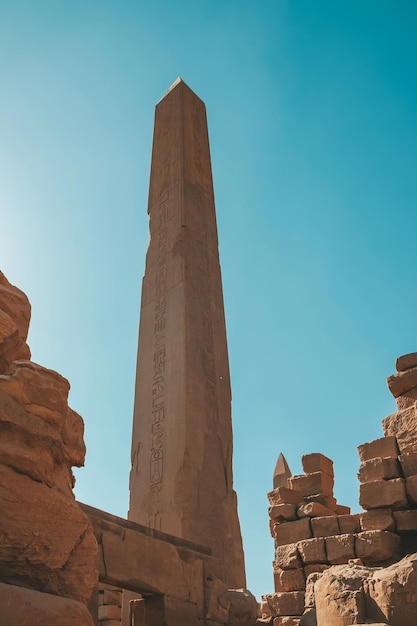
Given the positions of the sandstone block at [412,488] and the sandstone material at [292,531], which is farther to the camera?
the sandstone material at [292,531]

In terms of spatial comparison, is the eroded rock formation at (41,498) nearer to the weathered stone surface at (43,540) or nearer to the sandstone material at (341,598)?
the weathered stone surface at (43,540)

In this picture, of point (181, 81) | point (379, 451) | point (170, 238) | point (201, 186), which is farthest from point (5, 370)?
point (181, 81)

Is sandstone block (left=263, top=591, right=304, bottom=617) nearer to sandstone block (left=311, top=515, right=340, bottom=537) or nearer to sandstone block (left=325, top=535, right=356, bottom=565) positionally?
sandstone block (left=325, top=535, right=356, bottom=565)

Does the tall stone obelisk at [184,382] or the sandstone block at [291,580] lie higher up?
the tall stone obelisk at [184,382]

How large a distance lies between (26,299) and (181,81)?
8718 millimetres

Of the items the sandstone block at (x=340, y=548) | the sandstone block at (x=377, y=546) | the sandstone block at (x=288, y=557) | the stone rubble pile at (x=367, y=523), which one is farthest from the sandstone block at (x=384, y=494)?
the sandstone block at (x=288, y=557)

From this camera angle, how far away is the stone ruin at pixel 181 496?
2.00 meters

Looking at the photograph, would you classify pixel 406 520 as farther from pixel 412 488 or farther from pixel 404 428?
pixel 404 428

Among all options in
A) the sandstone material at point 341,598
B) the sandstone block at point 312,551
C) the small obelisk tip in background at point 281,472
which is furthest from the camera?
the small obelisk tip in background at point 281,472

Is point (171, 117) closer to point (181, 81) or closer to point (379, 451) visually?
point (181, 81)

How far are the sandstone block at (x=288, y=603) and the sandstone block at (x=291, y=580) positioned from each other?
0.21 ft

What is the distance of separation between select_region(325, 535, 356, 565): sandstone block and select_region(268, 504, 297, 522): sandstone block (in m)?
0.74

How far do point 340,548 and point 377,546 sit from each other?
1.48 feet

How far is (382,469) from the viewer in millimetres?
5750
